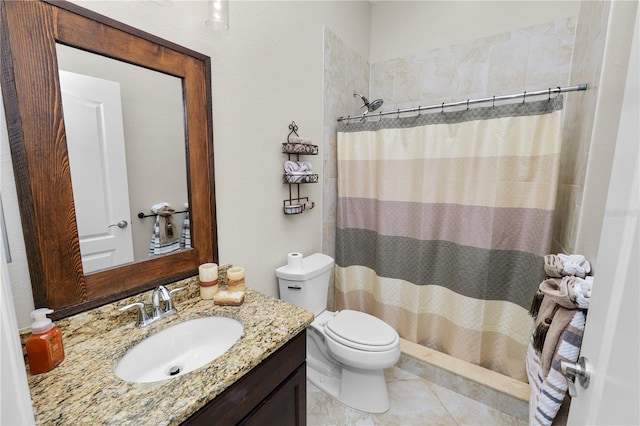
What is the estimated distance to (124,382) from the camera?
0.74 m

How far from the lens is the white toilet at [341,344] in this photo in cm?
149

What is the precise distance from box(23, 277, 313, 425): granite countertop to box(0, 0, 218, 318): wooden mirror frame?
8 centimetres

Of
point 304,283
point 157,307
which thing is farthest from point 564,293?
point 157,307

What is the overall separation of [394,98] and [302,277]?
1753 millimetres

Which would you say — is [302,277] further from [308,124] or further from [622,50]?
[622,50]

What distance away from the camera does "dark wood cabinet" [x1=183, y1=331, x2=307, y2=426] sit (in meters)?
0.76

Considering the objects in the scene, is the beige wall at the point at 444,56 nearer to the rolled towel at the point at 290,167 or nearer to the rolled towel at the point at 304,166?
the rolled towel at the point at 304,166

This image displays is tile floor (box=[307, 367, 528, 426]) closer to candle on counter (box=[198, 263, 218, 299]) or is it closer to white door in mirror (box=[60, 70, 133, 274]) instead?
candle on counter (box=[198, 263, 218, 299])

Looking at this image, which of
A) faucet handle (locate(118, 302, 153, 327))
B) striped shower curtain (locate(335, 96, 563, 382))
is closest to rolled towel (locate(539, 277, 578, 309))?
striped shower curtain (locate(335, 96, 563, 382))

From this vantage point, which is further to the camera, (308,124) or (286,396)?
(308,124)


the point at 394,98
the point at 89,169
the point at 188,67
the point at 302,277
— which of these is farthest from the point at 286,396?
the point at 394,98

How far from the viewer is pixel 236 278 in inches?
48.8

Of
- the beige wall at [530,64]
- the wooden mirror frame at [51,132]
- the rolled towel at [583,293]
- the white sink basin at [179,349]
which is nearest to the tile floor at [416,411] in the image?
the white sink basin at [179,349]

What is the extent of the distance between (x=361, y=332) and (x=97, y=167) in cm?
147
